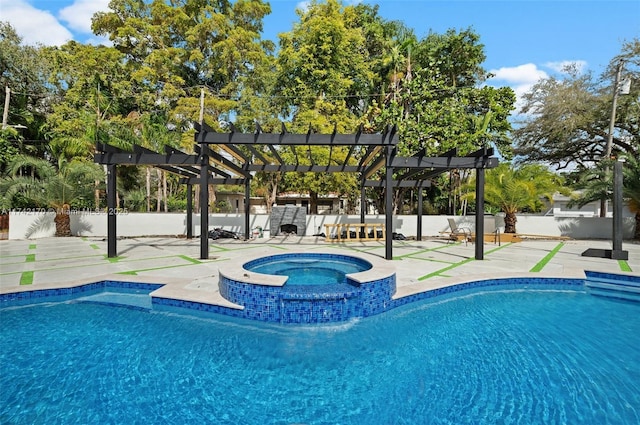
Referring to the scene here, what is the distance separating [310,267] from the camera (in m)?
8.12

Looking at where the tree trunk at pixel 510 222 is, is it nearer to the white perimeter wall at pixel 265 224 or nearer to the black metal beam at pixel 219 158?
the white perimeter wall at pixel 265 224

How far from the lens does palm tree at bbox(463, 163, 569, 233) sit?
565 inches

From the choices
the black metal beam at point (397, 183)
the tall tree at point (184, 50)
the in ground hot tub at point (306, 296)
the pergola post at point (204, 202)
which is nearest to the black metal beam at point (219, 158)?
the pergola post at point (204, 202)

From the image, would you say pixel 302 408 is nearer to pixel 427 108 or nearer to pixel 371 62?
pixel 427 108

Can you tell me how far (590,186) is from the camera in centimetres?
1452

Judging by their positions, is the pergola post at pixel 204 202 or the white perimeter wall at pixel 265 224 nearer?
the pergola post at pixel 204 202

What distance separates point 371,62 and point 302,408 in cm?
2324

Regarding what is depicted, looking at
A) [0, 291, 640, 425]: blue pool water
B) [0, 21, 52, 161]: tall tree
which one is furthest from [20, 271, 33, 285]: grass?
[0, 21, 52, 161]: tall tree

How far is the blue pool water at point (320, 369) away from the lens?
270 centimetres

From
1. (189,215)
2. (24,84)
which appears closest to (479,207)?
(189,215)

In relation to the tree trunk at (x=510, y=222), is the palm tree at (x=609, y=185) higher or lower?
higher

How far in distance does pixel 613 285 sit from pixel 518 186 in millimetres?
8025

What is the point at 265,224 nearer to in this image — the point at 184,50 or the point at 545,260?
the point at 545,260

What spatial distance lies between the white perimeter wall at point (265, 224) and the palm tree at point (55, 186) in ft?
2.03
